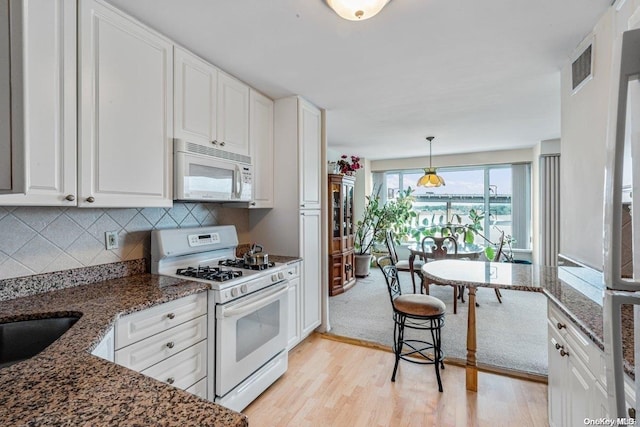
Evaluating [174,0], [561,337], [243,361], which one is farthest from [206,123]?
[561,337]

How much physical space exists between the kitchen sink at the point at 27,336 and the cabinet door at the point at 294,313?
5.09ft

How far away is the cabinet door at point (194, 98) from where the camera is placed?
2002 millimetres

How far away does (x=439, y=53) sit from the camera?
2090mm

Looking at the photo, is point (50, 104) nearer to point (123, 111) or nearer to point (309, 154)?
point (123, 111)

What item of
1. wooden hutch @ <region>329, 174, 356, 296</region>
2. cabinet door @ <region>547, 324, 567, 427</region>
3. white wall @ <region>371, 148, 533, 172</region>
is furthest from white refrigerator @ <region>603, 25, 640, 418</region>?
white wall @ <region>371, 148, 533, 172</region>

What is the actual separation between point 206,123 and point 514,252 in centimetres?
567

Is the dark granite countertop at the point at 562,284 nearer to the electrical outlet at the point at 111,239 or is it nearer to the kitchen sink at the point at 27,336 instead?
the kitchen sink at the point at 27,336

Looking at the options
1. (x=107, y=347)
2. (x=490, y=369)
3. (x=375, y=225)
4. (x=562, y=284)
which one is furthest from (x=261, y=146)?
(x=375, y=225)

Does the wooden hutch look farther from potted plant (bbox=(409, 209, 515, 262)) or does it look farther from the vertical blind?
the vertical blind

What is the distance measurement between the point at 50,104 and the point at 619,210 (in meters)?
2.05

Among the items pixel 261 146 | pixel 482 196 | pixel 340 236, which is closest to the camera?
pixel 261 146

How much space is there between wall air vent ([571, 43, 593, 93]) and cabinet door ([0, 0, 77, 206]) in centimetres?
277

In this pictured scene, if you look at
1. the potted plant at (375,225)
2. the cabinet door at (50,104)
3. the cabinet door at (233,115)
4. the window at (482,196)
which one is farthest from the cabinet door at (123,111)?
the window at (482,196)

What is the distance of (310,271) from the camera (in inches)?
118
